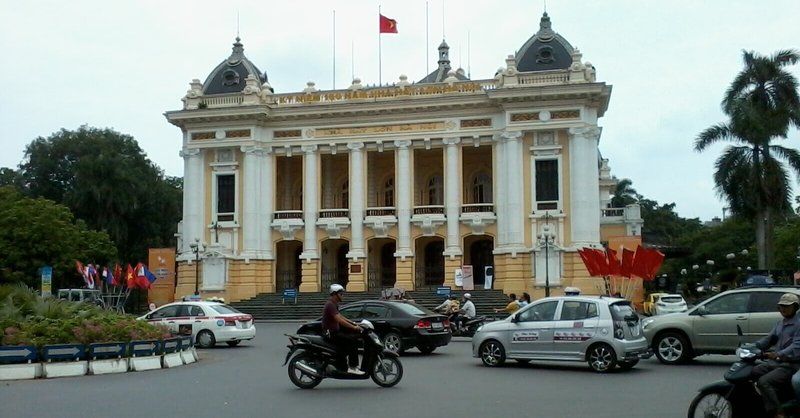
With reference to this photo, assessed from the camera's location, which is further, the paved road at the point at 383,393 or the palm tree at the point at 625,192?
the palm tree at the point at 625,192

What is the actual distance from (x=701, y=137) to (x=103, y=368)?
34498 mm

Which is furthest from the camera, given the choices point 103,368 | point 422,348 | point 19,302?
point 422,348

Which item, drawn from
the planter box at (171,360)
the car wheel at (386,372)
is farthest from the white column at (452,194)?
the car wheel at (386,372)

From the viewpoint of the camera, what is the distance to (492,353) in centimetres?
1778

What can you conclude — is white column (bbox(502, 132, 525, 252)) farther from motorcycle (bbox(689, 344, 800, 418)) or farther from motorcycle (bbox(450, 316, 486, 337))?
motorcycle (bbox(689, 344, 800, 418))

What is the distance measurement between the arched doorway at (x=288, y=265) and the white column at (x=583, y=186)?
16.2 meters

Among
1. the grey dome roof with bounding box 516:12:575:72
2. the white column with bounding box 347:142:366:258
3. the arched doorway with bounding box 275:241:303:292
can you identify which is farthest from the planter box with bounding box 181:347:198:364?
the grey dome roof with bounding box 516:12:575:72

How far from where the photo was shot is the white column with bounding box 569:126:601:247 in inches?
1706

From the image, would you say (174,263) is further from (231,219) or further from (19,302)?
(19,302)

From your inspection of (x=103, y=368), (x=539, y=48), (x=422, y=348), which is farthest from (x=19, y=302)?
(x=539, y=48)

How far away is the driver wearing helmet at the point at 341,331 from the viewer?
1370 centimetres

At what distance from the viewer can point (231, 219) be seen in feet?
158

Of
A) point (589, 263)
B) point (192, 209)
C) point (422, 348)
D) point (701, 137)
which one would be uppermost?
point (701, 137)

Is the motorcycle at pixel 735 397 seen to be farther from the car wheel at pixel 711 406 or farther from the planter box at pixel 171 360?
the planter box at pixel 171 360
